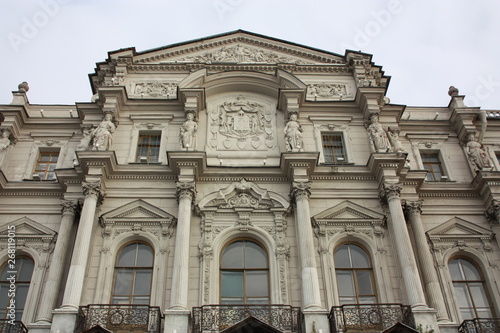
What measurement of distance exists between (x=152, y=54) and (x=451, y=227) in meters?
13.3

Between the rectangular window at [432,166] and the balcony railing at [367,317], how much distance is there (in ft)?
21.7

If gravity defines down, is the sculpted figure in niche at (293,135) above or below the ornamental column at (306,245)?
above

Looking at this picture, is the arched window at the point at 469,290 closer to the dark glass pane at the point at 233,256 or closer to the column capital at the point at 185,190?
the dark glass pane at the point at 233,256

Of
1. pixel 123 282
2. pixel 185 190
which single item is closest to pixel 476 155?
pixel 185 190

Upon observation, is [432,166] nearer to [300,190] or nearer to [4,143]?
[300,190]

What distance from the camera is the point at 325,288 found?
1552 cm

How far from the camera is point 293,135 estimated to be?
61.2ft

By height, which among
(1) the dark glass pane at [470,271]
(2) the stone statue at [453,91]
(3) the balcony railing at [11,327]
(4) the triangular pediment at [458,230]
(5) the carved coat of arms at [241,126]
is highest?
(2) the stone statue at [453,91]

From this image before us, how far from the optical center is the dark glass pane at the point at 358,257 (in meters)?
16.4

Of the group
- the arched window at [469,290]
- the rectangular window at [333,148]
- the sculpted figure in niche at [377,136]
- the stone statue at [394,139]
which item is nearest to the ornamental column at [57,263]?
the rectangular window at [333,148]

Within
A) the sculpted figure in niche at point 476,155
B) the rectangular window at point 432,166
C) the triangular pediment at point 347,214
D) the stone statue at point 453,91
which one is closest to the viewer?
the triangular pediment at point 347,214

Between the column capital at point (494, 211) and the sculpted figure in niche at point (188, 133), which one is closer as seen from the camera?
the column capital at point (494, 211)

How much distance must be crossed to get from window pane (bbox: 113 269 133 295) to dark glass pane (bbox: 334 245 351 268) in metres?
6.26

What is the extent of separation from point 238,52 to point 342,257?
33.0 ft
